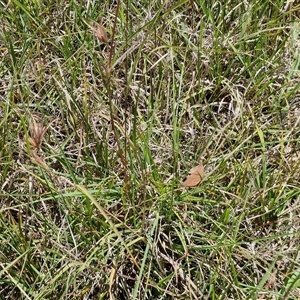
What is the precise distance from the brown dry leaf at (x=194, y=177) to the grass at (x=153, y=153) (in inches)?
0.9

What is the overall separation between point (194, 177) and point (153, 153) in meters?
0.14

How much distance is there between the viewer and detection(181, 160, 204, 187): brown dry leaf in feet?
4.28

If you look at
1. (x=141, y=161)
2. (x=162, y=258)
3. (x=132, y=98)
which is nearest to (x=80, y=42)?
(x=132, y=98)

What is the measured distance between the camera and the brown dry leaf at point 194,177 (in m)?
1.31

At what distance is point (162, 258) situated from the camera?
1.28 metres

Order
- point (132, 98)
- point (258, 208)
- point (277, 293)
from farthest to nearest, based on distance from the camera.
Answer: point (132, 98)
point (258, 208)
point (277, 293)

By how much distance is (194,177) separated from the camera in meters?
1.32

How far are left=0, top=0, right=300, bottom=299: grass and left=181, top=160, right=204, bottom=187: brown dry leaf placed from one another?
0.02m

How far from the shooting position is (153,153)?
1.39 m

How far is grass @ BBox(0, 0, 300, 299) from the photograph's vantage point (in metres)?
1.25

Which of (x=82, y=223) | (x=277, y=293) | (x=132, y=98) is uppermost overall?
(x=132, y=98)

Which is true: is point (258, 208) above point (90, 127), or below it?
below

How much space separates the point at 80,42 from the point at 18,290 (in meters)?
0.70

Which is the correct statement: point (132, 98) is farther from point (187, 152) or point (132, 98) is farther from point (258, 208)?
point (258, 208)
